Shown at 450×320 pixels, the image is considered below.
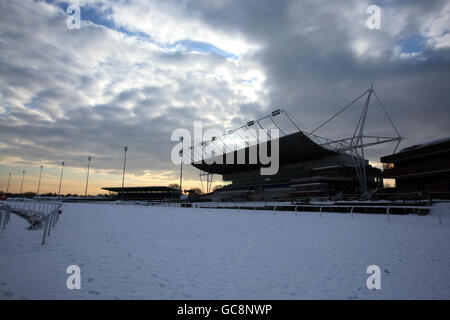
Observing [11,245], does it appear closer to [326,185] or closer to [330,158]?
[326,185]

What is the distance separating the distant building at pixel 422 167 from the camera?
33.5 m

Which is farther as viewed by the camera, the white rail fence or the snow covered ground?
the white rail fence

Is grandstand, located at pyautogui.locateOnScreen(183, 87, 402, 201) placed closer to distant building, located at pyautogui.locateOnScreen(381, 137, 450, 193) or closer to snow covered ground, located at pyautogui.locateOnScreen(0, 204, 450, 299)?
distant building, located at pyautogui.locateOnScreen(381, 137, 450, 193)

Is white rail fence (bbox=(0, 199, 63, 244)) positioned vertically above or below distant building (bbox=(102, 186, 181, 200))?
below

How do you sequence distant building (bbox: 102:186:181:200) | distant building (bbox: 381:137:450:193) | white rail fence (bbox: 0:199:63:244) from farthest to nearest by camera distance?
1. distant building (bbox: 102:186:181:200)
2. distant building (bbox: 381:137:450:193)
3. white rail fence (bbox: 0:199:63:244)

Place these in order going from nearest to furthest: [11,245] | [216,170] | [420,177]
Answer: [11,245] → [420,177] → [216,170]

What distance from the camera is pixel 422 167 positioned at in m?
36.2

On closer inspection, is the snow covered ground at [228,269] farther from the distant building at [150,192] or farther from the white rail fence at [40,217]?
the distant building at [150,192]

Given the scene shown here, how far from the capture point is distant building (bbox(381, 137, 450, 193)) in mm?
33469

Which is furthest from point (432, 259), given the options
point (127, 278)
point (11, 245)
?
point (11, 245)

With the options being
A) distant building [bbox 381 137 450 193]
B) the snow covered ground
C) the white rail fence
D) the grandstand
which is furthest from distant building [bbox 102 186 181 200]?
the snow covered ground

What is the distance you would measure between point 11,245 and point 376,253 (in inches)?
437

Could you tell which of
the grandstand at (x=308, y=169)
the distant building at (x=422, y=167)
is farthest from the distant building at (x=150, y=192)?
the distant building at (x=422, y=167)

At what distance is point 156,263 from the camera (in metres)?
5.81
